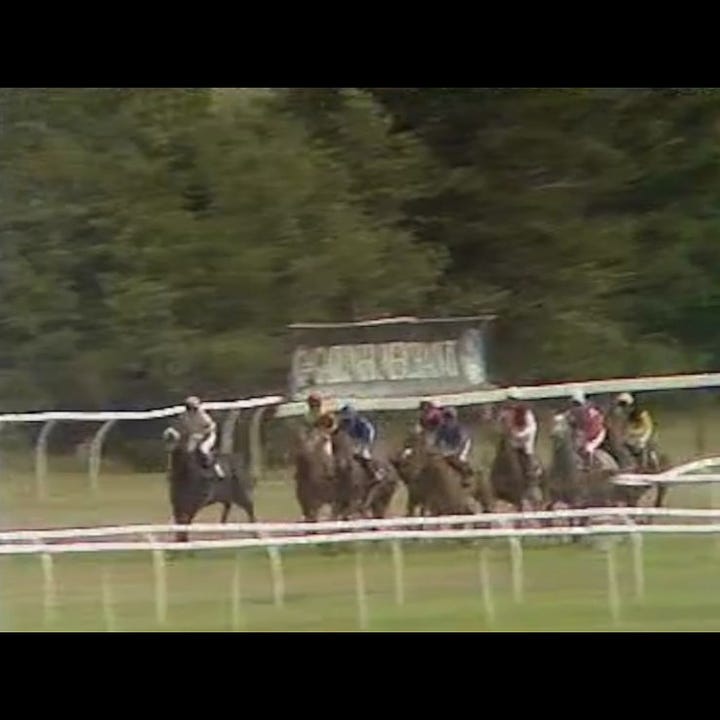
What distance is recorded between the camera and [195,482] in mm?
9180

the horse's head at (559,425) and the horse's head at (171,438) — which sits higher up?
the horse's head at (171,438)

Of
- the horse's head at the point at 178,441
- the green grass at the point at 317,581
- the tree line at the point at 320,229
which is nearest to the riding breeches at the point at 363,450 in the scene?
the green grass at the point at 317,581

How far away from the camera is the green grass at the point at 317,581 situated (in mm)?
9172

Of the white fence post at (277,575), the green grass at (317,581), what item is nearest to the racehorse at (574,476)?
the green grass at (317,581)

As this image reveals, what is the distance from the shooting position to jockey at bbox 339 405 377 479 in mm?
9180

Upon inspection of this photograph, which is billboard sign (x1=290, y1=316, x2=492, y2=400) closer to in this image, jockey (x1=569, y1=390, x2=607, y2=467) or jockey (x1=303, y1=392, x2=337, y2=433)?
jockey (x1=303, y1=392, x2=337, y2=433)

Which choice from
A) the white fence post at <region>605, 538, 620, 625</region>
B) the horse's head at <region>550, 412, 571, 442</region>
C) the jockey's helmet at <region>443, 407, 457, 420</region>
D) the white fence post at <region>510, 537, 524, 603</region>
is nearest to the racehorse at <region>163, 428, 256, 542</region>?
the jockey's helmet at <region>443, 407, 457, 420</region>

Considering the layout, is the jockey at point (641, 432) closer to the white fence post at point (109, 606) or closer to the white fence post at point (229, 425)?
the white fence post at point (229, 425)

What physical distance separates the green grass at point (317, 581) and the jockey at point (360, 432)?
104 millimetres

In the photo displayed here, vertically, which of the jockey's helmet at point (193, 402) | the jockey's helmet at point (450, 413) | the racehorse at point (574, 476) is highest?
the jockey's helmet at point (193, 402)

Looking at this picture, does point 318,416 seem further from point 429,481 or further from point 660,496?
point 660,496

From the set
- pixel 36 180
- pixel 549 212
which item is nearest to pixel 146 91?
pixel 36 180
